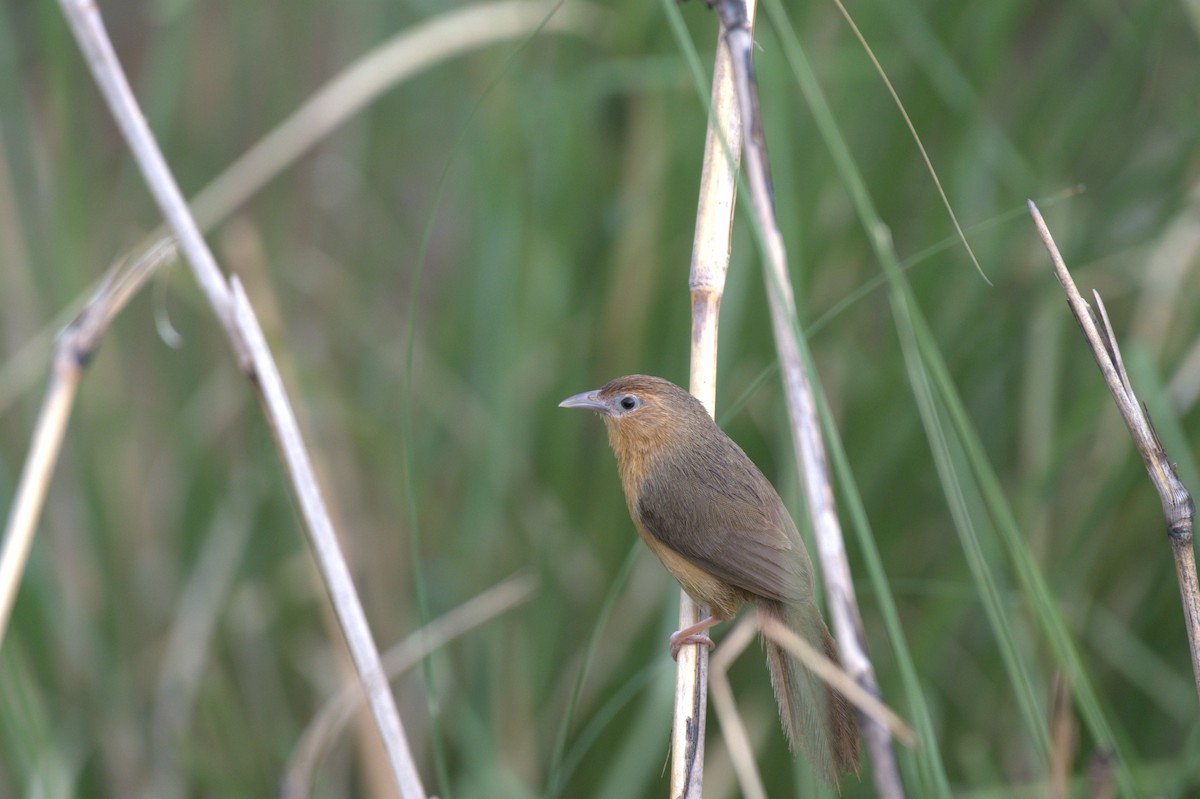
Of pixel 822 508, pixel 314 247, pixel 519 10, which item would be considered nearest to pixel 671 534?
pixel 822 508

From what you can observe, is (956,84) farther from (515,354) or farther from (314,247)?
(314,247)

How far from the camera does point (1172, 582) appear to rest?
2.96 m

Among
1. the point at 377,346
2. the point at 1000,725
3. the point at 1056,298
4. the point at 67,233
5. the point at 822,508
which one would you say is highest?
the point at 67,233

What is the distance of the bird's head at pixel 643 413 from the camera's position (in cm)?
230

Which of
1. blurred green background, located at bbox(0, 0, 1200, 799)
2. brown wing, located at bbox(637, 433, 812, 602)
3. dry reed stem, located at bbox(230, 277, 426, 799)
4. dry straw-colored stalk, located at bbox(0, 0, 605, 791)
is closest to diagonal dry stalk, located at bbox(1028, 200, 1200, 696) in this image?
brown wing, located at bbox(637, 433, 812, 602)

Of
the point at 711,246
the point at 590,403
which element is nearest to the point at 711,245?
the point at 711,246

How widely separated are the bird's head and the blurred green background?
1.31ft

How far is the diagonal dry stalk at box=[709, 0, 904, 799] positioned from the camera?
1232 millimetres

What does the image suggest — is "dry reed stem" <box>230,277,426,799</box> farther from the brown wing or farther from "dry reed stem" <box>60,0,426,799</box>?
the brown wing

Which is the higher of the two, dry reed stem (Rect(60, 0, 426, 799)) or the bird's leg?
dry reed stem (Rect(60, 0, 426, 799))

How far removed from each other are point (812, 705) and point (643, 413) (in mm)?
761

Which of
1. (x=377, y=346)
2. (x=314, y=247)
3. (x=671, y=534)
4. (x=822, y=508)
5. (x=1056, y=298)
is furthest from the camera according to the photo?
(x=314, y=247)

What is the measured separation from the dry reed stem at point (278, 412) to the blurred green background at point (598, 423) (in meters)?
1.22

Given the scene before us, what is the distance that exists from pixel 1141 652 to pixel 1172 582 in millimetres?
202
